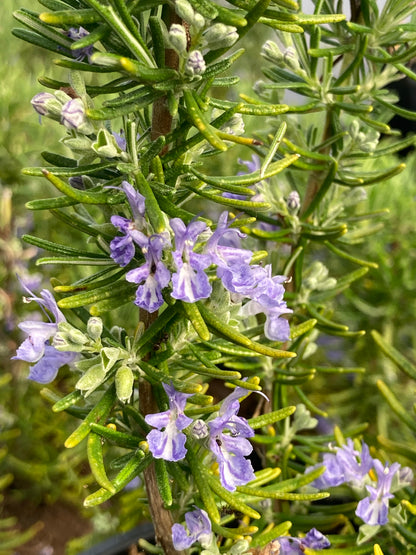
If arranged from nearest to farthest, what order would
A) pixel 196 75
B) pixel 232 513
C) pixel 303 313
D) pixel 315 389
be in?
pixel 196 75 < pixel 232 513 < pixel 303 313 < pixel 315 389

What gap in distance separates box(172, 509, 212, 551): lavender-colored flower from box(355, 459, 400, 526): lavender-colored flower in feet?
0.66

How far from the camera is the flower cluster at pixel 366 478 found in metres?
0.70

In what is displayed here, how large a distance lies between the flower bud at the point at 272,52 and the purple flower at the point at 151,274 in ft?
1.34

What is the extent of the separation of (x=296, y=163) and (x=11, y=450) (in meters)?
1.12

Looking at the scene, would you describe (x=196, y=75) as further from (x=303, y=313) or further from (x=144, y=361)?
(x=303, y=313)

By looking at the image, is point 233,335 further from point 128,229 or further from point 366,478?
point 366,478

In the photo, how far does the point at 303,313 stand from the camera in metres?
0.90

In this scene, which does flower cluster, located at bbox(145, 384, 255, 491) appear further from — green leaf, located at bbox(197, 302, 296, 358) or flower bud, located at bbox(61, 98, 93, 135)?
flower bud, located at bbox(61, 98, 93, 135)

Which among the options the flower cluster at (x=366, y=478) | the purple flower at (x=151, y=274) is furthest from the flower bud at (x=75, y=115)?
the flower cluster at (x=366, y=478)

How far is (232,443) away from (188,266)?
0.63 feet

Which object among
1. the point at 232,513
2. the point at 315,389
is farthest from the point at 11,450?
the point at 232,513

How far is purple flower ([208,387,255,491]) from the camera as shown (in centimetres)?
54

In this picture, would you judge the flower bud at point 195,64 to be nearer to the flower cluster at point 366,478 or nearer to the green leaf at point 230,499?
the green leaf at point 230,499

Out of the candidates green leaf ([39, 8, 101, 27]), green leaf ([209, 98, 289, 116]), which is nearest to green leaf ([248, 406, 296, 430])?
green leaf ([209, 98, 289, 116])
